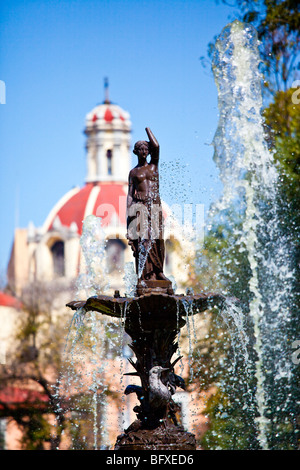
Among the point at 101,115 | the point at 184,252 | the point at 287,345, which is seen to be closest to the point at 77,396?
the point at 184,252

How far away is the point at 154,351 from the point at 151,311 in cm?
44

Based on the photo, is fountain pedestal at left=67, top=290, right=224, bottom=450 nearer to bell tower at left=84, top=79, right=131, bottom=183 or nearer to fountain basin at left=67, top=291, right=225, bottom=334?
fountain basin at left=67, top=291, right=225, bottom=334

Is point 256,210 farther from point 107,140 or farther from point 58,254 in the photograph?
point 107,140

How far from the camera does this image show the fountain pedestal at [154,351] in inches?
381

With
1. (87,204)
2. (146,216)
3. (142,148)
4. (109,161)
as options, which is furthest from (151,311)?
(109,161)

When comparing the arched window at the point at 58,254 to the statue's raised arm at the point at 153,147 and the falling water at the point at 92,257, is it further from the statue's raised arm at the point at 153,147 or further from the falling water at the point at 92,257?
the statue's raised arm at the point at 153,147

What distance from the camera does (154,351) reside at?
9.99 m

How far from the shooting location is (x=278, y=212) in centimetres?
1667

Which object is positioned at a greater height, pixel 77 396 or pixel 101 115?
pixel 101 115

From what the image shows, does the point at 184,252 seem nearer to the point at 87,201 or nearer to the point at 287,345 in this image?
the point at 287,345

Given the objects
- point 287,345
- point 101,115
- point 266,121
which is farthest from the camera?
point 101,115

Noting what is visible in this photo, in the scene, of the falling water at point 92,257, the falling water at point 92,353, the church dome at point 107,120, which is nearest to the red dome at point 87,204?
the church dome at point 107,120

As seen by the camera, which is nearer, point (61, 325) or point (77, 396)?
point (77, 396)
